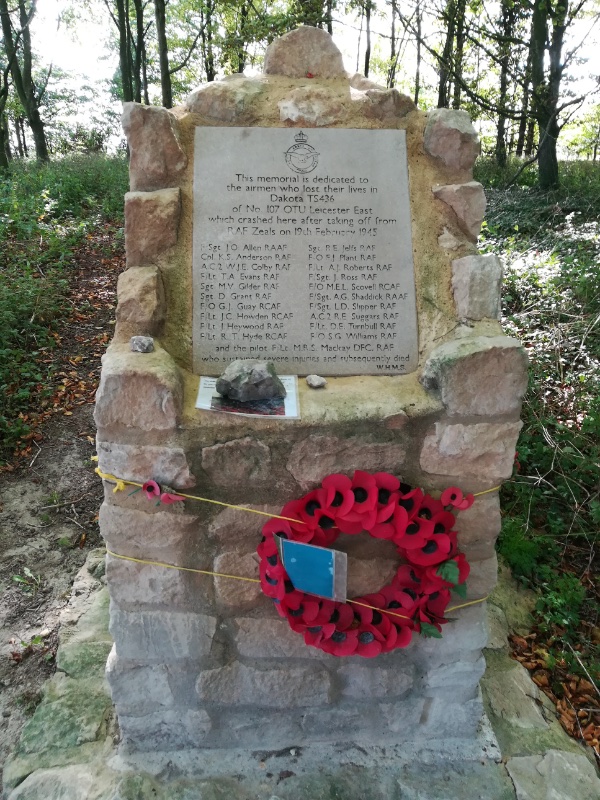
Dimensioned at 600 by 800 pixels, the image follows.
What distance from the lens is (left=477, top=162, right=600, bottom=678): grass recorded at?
268 centimetres

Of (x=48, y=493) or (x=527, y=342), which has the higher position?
(x=527, y=342)

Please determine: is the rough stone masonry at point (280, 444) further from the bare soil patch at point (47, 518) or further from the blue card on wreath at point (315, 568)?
the bare soil patch at point (47, 518)

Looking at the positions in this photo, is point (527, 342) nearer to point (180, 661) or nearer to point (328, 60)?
point (328, 60)

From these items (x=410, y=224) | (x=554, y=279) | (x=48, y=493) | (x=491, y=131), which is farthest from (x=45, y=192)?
(x=491, y=131)

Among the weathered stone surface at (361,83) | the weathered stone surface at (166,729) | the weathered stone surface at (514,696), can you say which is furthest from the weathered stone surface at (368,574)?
the weathered stone surface at (361,83)

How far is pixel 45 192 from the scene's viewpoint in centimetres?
750

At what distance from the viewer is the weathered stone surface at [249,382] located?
5.36ft

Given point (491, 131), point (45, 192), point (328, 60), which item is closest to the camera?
point (328, 60)

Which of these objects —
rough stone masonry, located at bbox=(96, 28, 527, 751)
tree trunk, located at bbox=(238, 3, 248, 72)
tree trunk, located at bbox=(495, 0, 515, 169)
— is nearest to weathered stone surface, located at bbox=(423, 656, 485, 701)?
rough stone masonry, located at bbox=(96, 28, 527, 751)

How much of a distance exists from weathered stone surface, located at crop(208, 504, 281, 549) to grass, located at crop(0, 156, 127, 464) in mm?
2700

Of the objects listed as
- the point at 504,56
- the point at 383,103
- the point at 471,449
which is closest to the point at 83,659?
the point at 471,449

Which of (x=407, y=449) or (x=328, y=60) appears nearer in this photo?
(x=407, y=449)

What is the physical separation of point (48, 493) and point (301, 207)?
2.64 metres

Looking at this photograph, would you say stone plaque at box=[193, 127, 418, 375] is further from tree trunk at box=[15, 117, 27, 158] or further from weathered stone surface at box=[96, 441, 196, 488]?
tree trunk at box=[15, 117, 27, 158]
